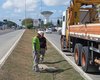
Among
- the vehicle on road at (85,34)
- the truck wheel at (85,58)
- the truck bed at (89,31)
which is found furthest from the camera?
the truck wheel at (85,58)

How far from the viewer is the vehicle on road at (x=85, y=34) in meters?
12.9

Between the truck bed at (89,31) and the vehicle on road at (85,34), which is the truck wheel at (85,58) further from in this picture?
the truck bed at (89,31)

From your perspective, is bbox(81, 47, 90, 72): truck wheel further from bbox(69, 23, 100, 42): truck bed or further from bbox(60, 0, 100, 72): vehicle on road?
bbox(69, 23, 100, 42): truck bed

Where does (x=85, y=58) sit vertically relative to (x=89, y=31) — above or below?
below

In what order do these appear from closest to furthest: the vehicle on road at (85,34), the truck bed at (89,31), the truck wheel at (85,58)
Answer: the truck bed at (89,31) → the vehicle on road at (85,34) → the truck wheel at (85,58)

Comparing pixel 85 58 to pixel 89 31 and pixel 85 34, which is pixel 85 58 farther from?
pixel 89 31

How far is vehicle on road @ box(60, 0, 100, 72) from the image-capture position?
42.2ft

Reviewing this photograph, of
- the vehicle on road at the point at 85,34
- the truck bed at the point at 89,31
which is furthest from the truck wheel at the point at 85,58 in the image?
the truck bed at the point at 89,31

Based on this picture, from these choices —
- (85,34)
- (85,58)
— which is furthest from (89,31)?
(85,58)

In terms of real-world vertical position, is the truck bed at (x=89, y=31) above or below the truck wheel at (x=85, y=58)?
above

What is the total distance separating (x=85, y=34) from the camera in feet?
46.5

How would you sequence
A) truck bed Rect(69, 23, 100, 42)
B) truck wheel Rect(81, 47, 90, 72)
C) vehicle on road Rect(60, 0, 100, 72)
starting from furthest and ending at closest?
truck wheel Rect(81, 47, 90, 72)
vehicle on road Rect(60, 0, 100, 72)
truck bed Rect(69, 23, 100, 42)

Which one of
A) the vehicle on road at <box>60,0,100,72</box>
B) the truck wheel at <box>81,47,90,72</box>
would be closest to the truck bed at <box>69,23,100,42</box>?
the vehicle on road at <box>60,0,100,72</box>

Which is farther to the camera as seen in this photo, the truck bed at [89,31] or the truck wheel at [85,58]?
the truck wheel at [85,58]
